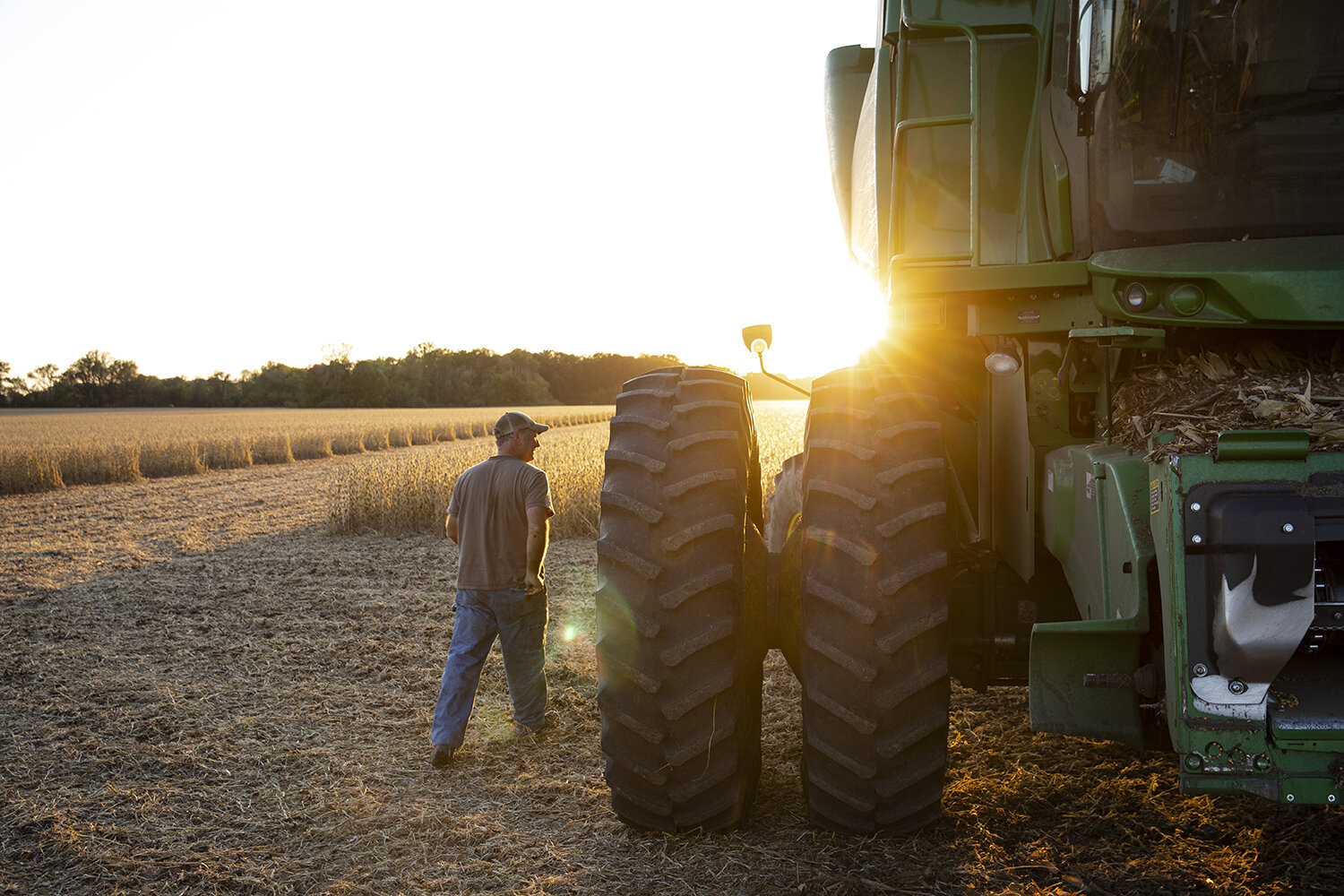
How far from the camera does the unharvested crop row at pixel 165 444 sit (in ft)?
62.4

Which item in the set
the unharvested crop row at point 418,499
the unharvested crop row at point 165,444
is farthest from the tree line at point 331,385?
the unharvested crop row at point 418,499

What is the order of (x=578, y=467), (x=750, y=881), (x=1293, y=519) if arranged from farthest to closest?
1. (x=578, y=467)
2. (x=750, y=881)
3. (x=1293, y=519)

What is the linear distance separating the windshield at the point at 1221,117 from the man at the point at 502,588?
10.2 feet

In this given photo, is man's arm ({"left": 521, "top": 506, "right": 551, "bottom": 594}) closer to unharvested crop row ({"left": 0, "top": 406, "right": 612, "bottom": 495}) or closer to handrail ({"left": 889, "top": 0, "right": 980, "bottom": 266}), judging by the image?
handrail ({"left": 889, "top": 0, "right": 980, "bottom": 266})

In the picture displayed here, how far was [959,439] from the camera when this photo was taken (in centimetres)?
397

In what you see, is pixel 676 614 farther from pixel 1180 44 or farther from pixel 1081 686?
pixel 1180 44

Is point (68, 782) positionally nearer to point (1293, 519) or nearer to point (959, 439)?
point (959, 439)

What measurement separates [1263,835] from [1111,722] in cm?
124

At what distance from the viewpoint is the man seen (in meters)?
4.89

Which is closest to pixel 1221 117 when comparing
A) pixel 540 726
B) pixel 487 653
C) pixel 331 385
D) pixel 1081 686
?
pixel 1081 686

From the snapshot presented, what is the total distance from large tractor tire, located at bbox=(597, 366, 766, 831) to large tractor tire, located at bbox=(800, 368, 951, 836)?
264 mm

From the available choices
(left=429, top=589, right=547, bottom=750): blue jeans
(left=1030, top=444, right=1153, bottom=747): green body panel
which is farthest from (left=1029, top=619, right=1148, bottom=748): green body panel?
(left=429, top=589, right=547, bottom=750): blue jeans

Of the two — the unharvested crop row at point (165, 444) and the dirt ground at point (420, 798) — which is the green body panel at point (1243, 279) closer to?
the dirt ground at point (420, 798)

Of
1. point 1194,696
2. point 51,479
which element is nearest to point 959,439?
point 1194,696
